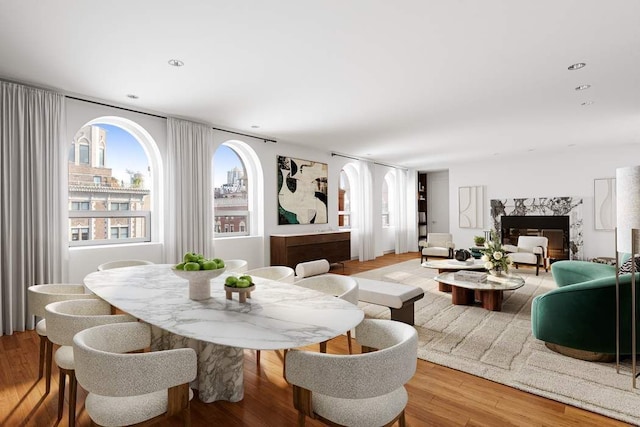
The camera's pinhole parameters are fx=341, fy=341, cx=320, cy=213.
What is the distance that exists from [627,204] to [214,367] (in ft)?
9.63

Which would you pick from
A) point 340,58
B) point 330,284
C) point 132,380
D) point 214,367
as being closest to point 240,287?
point 214,367

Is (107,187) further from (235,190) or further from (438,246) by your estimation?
(438,246)

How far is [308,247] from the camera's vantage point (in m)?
6.53

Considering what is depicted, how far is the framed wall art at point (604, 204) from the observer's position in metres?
7.31

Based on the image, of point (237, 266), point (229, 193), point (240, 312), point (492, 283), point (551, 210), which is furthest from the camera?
point (551, 210)

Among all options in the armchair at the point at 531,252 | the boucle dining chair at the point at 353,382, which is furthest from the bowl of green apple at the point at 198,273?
the armchair at the point at 531,252

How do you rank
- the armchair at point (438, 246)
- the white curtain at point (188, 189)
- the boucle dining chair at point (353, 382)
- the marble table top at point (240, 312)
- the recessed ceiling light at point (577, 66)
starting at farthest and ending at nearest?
the armchair at point (438, 246) → the white curtain at point (188, 189) → the recessed ceiling light at point (577, 66) → the marble table top at point (240, 312) → the boucle dining chair at point (353, 382)

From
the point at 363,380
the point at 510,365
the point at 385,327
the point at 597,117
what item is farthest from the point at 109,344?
the point at 597,117

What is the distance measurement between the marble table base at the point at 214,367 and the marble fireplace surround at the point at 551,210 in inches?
330

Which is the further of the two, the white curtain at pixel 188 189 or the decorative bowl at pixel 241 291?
the white curtain at pixel 188 189

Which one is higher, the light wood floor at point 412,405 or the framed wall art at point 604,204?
the framed wall art at point 604,204

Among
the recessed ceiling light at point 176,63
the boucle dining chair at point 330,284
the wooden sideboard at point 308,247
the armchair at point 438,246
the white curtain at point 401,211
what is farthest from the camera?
the white curtain at point 401,211

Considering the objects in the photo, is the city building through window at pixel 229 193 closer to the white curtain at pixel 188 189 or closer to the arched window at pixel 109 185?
the white curtain at pixel 188 189

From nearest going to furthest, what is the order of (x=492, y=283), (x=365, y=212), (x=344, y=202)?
(x=492, y=283) → (x=365, y=212) → (x=344, y=202)
